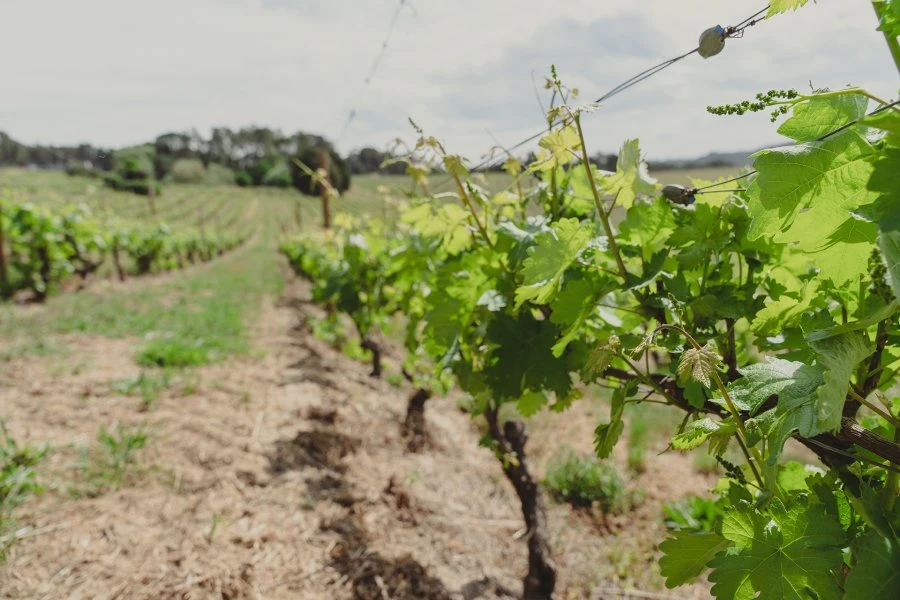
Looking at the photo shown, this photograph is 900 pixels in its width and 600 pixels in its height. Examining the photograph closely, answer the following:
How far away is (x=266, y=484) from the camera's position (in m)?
3.97

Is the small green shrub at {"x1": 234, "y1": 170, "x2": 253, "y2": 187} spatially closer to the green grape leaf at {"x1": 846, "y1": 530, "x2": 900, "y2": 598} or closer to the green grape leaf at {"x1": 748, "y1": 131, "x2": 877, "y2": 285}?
the green grape leaf at {"x1": 748, "y1": 131, "x2": 877, "y2": 285}

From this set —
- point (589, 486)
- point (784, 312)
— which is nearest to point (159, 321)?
point (589, 486)

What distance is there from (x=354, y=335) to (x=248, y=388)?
13.3 feet

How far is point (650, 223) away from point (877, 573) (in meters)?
0.86

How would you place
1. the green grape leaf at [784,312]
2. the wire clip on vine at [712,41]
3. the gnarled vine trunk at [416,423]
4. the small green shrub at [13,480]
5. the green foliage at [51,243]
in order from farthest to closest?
the green foliage at [51,243], the gnarled vine trunk at [416,423], the small green shrub at [13,480], the green grape leaf at [784,312], the wire clip on vine at [712,41]

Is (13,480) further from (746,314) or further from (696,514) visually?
(696,514)

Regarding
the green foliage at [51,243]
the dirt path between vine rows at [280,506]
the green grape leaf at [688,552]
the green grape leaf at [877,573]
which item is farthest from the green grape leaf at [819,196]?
the green foliage at [51,243]

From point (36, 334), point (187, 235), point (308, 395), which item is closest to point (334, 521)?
point (308, 395)

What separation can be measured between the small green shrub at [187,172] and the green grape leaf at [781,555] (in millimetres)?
89582

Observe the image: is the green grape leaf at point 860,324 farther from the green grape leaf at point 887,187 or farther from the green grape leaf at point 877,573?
the green grape leaf at point 877,573

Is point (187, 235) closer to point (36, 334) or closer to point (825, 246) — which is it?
point (36, 334)

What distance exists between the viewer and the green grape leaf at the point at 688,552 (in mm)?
1167

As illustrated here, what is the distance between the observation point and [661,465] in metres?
5.52

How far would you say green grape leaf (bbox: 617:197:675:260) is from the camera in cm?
138
